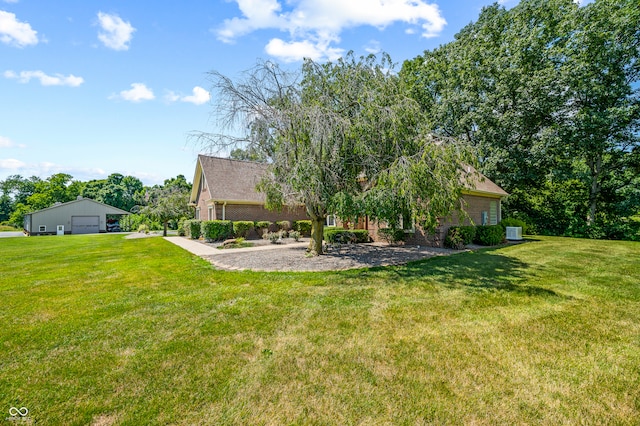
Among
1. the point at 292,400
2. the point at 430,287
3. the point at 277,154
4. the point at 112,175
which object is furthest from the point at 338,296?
the point at 112,175

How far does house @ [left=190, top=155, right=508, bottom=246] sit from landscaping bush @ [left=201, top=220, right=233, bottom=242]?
4.39ft

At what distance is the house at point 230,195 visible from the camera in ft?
59.7

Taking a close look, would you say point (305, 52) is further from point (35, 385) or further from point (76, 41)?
point (35, 385)

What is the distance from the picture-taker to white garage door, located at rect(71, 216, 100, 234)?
3341 centimetres

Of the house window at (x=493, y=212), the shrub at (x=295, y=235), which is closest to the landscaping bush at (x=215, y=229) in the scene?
the shrub at (x=295, y=235)

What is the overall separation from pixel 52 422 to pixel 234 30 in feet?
33.6

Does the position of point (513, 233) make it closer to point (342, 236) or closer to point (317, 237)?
point (342, 236)

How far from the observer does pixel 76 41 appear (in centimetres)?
856

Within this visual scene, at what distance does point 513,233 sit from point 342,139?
1345cm

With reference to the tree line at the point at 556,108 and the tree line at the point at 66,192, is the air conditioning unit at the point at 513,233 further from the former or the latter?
the tree line at the point at 66,192

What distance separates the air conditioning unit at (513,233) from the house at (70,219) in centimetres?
4021

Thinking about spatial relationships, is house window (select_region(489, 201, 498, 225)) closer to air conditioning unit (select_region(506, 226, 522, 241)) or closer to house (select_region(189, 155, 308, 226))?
air conditioning unit (select_region(506, 226, 522, 241))

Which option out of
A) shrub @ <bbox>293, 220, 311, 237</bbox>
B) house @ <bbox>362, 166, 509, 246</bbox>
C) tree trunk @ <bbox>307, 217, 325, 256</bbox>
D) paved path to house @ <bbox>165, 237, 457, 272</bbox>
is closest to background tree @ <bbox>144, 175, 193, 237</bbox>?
shrub @ <bbox>293, 220, 311, 237</bbox>

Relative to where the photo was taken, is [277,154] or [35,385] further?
[277,154]
